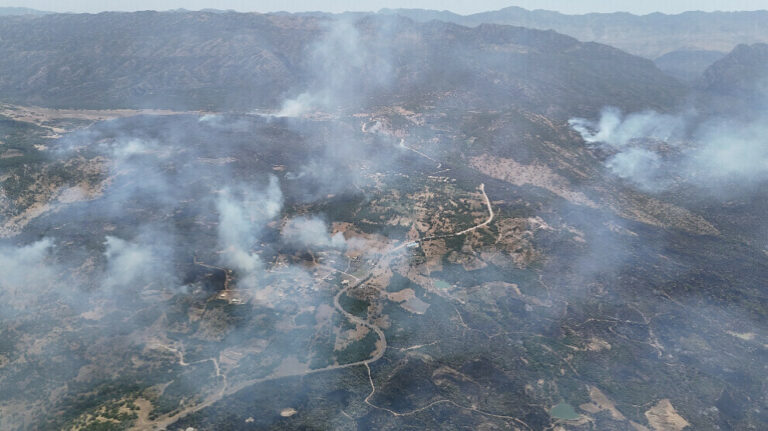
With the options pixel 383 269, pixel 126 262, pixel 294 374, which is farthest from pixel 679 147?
pixel 126 262

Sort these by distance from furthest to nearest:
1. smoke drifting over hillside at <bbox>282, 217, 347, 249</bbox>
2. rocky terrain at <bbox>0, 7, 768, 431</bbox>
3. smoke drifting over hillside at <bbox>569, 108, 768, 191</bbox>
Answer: smoke drifting over hillside at <bbox>569, 108, 768, 191</bbox>, smoke drifting over hillside at <bbox>282, 217, 347, 249</bbox>, rocky terrain at <bbox>0, 7, 768, 431</bbox>

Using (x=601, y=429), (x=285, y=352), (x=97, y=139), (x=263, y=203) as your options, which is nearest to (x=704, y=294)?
(x=601, y=429)

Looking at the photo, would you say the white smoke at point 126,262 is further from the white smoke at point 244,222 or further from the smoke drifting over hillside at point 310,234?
the smoke drifting over hillside at point 310,234

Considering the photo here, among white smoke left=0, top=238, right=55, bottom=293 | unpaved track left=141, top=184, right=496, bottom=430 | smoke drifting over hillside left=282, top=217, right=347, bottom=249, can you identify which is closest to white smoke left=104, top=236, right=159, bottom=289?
unpaved track left=141, top=184, right=496, bottom=430

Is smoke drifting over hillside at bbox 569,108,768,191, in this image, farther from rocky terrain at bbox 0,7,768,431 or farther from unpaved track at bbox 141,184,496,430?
unpaved track at bbox 141,184,496,430

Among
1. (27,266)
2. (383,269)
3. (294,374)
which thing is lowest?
(294,374)

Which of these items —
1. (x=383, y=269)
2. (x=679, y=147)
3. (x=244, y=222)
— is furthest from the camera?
(x=679, y=147)

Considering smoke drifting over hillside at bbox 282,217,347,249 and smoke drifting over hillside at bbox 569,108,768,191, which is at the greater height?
smoke drifting over hillside at bbox 569,108,768,191

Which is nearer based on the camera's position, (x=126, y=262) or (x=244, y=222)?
(x=126, y=262)

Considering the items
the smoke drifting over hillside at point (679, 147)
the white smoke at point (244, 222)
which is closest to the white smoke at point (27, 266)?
the white smoke at point (244, 222)

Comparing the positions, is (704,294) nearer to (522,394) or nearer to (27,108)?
(522,394)

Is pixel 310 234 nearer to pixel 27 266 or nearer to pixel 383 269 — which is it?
pixel 383 269

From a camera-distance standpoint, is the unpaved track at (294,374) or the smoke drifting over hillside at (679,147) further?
the smoke drifting over hillside at (679,147)

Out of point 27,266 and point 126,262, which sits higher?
point 27,266
